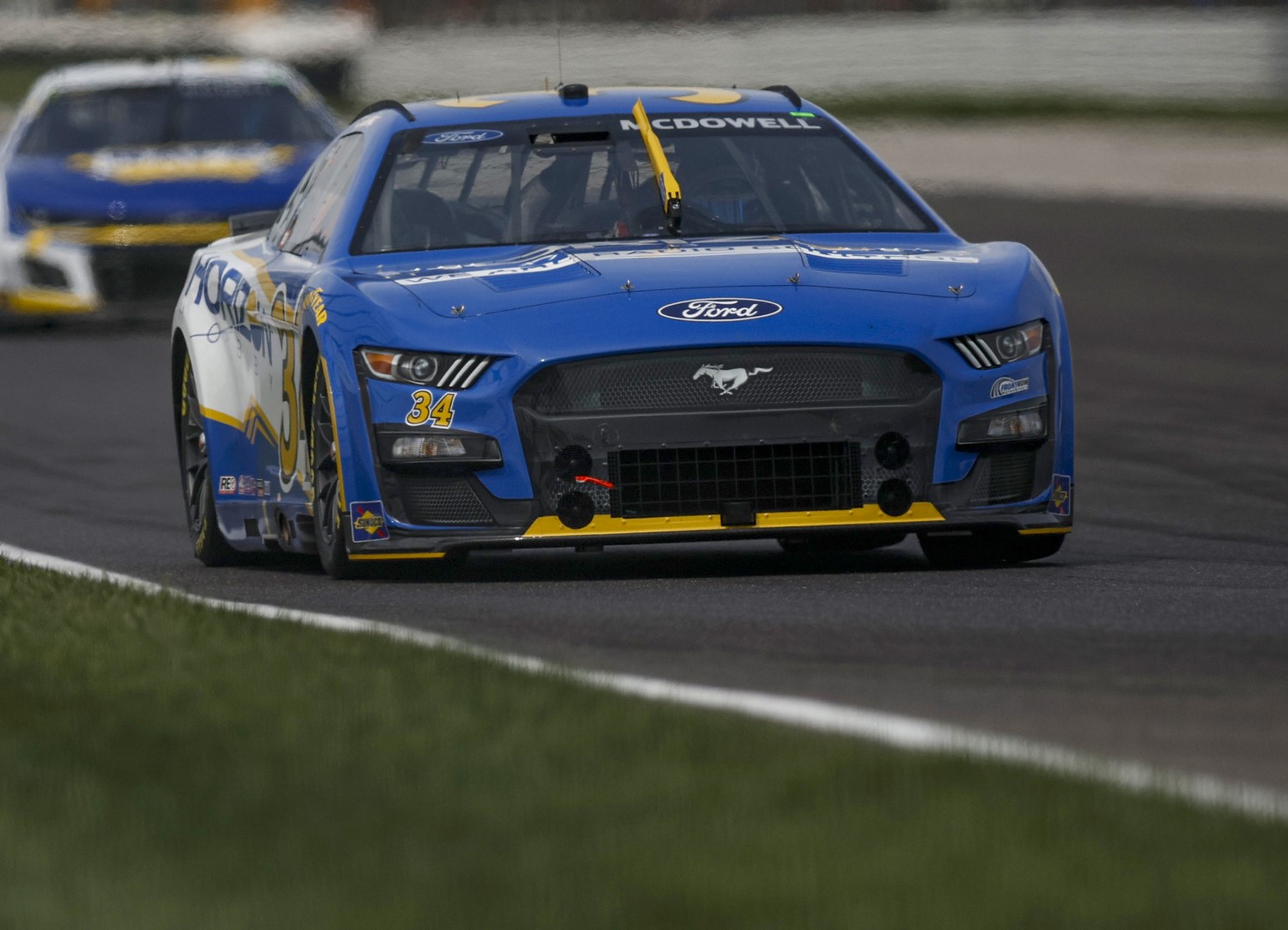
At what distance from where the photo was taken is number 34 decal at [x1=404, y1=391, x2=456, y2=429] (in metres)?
7.29

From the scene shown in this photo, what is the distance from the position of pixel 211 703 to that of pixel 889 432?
2.73m

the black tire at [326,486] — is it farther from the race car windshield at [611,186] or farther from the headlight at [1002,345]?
the headlight at [1002,345]

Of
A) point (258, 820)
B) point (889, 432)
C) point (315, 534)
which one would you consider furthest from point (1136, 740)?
point (315, 534)

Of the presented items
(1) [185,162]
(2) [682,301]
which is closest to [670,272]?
(2) [682,301]

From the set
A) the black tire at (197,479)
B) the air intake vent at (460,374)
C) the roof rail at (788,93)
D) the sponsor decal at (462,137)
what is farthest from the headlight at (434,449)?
the roof rail at (788,93)

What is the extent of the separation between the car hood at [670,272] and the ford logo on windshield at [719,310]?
0.12 feet

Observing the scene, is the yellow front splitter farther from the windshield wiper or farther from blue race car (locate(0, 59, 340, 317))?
blue race car (locate(0, 59, 340, 317))

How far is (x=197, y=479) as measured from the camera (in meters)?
9.34

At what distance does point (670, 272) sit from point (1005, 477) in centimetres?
104

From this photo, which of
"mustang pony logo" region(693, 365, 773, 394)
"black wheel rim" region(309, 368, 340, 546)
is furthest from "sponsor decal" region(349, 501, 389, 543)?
"mustang pony logo" region(693, 365, 773, 394)

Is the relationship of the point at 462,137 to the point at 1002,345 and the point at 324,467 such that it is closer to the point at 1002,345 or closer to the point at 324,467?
the point at 324,467

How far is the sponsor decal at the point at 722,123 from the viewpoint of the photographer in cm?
862

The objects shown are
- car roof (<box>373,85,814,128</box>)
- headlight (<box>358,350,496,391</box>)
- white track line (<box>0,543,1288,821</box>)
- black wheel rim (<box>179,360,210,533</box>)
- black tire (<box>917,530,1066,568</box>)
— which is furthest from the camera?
black wheel rim (<box>179,360,210,533</box>)

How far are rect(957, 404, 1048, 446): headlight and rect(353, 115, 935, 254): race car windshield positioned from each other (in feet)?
3.48
